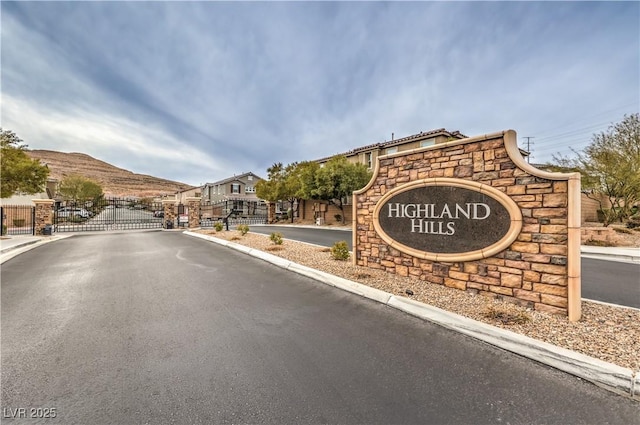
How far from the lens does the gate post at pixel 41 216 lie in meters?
15.0

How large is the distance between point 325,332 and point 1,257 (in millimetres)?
11441

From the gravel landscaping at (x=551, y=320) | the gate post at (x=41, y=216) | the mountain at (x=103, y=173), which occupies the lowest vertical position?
the gravel landscaping at (x=551, y=320)

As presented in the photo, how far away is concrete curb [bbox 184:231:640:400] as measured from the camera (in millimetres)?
2408

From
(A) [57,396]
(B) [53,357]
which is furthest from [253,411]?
(B) [53,357]

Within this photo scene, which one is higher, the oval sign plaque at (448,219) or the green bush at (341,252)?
the oval sign plaque at (448,219)

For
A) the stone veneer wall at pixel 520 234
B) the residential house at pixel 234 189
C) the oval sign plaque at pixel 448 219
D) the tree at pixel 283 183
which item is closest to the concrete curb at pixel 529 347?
the stone veneer wall at pixel 520 234

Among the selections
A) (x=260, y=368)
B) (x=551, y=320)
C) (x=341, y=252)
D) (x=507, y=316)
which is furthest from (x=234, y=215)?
(x=551, y=320)

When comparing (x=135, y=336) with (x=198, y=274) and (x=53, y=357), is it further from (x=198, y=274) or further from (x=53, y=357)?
(x=198, y=274)

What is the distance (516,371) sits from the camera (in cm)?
267

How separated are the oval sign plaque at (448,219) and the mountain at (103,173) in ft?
374

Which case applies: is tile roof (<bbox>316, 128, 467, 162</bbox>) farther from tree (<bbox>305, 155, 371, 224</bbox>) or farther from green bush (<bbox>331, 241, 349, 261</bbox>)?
green bush (<bbox>331, 241, 349, 261</bbox>)

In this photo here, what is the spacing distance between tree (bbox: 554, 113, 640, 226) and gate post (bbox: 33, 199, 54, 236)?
3149cm

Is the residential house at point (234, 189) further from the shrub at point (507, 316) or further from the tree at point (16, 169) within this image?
the shrub at point (507, 316)

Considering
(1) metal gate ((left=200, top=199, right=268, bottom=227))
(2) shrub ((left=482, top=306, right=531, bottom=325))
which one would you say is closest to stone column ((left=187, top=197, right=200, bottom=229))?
(1) metal gate ((left=200, top=199, right=268, bottom=227))
